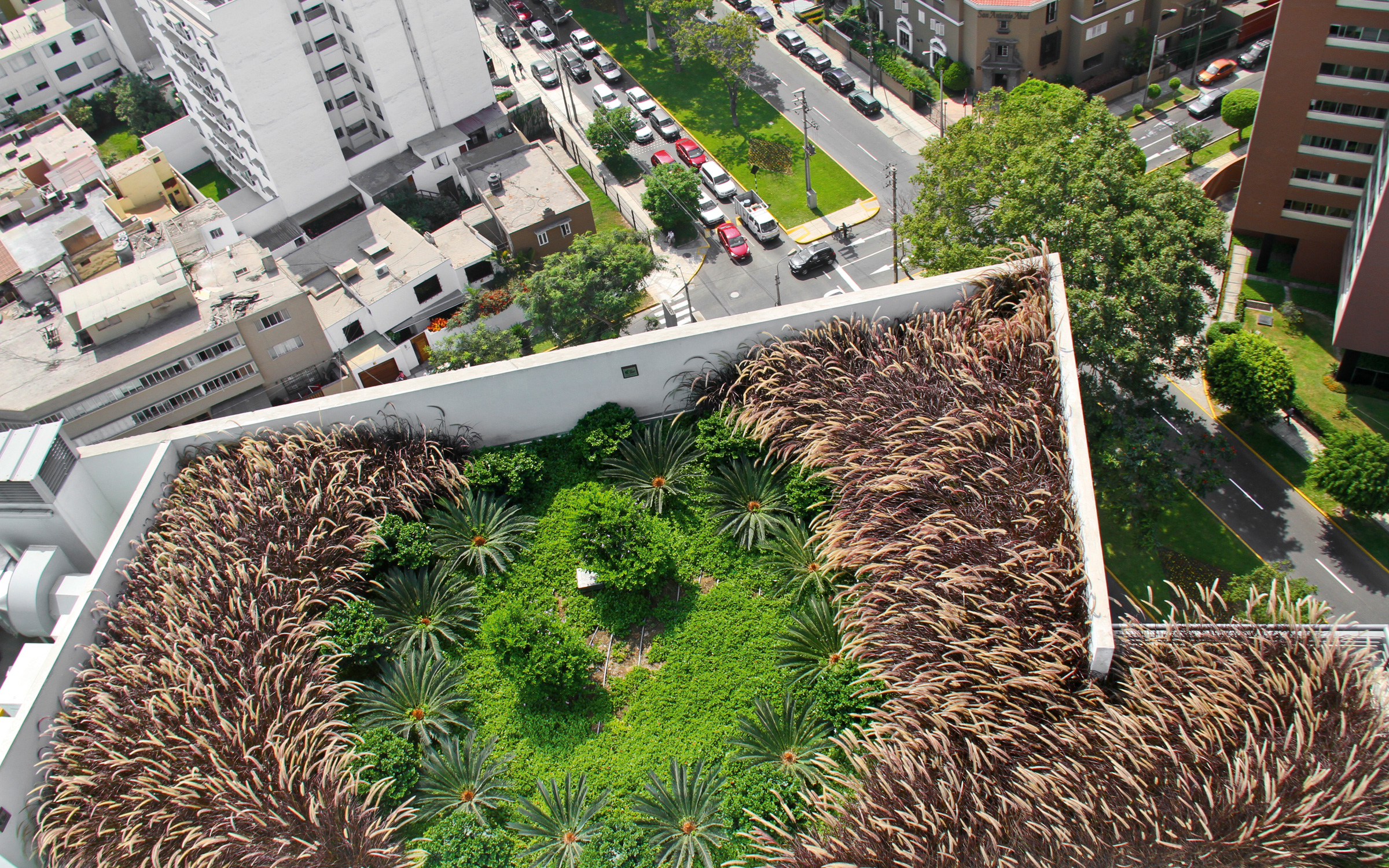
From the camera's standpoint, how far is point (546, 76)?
264 feet

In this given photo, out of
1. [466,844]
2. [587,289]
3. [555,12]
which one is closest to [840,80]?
[555,12]

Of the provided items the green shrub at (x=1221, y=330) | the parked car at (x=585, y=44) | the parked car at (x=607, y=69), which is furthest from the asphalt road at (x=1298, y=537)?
the parked car at (x=585, y=44)

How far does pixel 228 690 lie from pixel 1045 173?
33.4 metres

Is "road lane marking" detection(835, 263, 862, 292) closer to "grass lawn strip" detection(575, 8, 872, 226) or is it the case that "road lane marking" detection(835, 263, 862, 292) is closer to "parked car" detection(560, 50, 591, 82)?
"grass lawn strip" detection(575, 8, 872, 226)

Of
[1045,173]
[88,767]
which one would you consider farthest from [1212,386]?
[88,767]

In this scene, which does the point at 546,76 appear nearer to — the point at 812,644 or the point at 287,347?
the point at 287,347

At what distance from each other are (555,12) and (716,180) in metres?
28.0

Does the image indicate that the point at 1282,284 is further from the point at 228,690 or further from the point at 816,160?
the point at 228,690

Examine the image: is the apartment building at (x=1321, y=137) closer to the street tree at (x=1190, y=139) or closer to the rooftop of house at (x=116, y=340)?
the street tree at (x=1190, y=139)

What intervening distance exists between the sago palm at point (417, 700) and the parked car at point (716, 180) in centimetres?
4839

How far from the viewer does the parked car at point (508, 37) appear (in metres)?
83.6

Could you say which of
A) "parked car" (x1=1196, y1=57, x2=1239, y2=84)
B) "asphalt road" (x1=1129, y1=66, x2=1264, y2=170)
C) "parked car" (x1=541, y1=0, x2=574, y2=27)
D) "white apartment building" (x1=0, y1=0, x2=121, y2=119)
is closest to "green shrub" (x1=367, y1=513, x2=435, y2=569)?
"asphalt road" (x1=1129, y1=66, x2=1264, y2=170)

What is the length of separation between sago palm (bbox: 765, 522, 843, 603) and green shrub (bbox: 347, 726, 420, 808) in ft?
33.9

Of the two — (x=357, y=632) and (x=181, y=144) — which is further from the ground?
(x=357, y=632)
